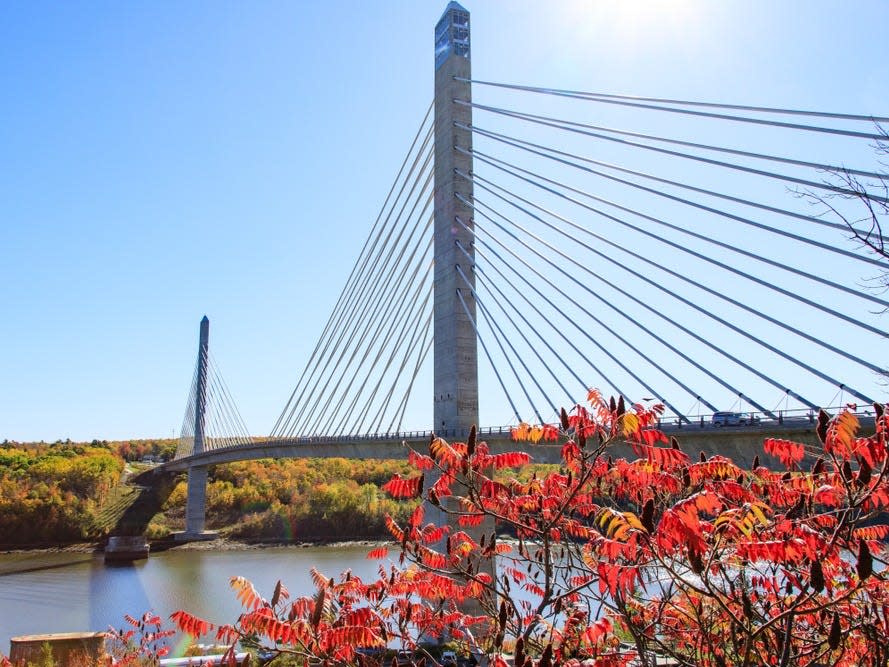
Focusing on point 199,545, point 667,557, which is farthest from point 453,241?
point 199,545

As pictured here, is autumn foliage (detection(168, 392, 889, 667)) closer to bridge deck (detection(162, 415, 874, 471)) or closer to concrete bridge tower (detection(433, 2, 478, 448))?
bridge deck (detection(162, 415, 874, 471))

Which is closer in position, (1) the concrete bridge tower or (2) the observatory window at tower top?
(1) the concrete bridge tower

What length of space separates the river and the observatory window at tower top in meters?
24.4

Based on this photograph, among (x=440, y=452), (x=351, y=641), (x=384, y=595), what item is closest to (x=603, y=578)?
(x=440, y=452)

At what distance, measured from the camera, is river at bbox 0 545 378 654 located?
30.7 meters

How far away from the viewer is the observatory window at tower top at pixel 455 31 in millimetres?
26422

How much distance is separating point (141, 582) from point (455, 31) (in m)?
35.7

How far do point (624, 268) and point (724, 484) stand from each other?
43.1ft

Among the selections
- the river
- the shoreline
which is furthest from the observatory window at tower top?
the shoreline

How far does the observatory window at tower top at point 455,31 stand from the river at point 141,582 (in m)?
24.4

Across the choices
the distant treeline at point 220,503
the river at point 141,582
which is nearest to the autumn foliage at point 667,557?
the river at point 141,582

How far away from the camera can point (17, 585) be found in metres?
41.1

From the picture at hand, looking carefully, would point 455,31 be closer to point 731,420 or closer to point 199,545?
point 731,420

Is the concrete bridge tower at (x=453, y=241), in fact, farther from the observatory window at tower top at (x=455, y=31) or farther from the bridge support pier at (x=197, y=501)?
the bridge support pier at (x=197, y=501)
